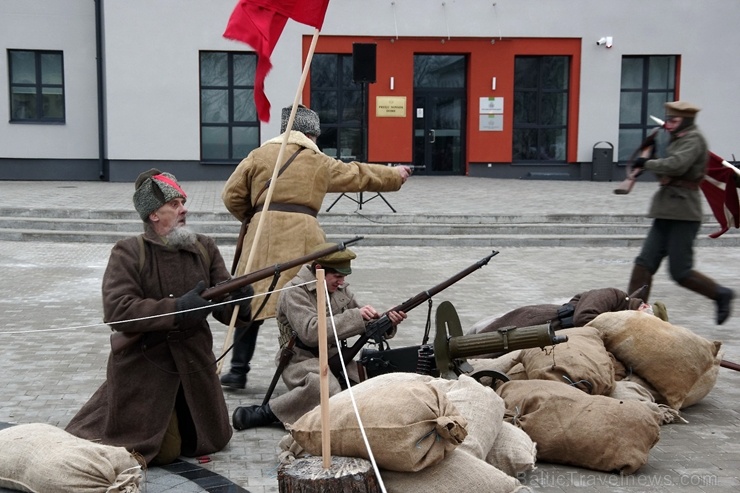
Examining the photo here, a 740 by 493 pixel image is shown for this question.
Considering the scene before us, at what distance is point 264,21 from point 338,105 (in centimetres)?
1818

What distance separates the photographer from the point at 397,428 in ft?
13.6

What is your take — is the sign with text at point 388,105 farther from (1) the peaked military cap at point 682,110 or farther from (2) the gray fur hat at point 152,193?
(2) the gray fur hat at point 152,193

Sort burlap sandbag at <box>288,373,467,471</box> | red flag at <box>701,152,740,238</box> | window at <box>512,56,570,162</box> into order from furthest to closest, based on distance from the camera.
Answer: window at <box>512,56,570,162</box>
red flag at <box>701,152,740,238</box>
burlap sandbag at <box>288,373,467,471</box>

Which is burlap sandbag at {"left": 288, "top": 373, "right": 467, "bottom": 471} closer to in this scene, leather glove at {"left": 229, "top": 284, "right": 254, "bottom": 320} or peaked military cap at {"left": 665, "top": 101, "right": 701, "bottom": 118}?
leather glove at {"left": 229, "top": 284, "right": 254, "bottom": 320}

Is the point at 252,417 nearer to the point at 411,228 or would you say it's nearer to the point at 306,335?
the point at 306,335

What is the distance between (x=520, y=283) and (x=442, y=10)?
45.1ft

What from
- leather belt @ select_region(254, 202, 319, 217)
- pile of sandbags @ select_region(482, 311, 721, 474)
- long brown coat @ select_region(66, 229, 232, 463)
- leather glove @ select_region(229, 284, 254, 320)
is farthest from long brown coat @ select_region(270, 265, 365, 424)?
pile of sandbags @ select_region(482, 311, 721, 474)

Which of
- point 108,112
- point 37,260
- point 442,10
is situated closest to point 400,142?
point 442,10

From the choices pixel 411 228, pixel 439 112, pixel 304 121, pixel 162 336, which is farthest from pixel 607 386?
pixel 439 112

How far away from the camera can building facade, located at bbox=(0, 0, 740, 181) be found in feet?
74.8

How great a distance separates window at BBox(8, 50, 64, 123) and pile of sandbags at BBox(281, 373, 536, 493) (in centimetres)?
2049

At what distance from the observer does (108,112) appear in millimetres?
22656

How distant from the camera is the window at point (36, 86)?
23172mm

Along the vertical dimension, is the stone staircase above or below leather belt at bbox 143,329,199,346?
below
